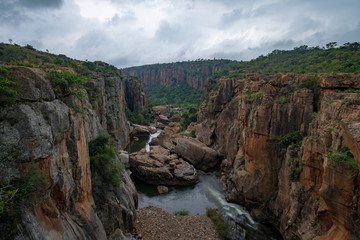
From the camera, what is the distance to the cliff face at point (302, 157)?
1041 cm

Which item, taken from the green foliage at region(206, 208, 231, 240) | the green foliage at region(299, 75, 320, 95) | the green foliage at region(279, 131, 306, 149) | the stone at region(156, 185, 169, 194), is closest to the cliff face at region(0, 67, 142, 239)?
the green foliage at region(206, 208, 231, 240)

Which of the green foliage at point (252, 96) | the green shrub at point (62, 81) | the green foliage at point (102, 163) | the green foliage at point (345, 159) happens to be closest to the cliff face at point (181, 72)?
the green foliage at point (252, 96)

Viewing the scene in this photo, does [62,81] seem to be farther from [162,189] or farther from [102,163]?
[162,189]

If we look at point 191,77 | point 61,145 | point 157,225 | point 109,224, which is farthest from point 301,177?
point 191,77

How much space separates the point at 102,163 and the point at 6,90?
26.6ft

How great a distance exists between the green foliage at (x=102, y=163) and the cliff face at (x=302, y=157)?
11.5 m

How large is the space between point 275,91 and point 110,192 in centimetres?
1521

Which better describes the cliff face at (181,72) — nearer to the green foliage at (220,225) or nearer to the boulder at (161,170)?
the boulder at (161,170)

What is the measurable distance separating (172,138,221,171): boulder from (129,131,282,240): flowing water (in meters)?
2.05

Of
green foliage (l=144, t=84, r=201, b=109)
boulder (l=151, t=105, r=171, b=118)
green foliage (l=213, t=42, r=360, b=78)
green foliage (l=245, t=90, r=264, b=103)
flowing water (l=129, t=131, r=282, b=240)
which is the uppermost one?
green foliage (l=213, t=42, r=360, b=78)

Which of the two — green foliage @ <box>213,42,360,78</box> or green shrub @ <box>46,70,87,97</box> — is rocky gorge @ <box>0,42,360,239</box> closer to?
green shrub @ <box>46,70,87,97</box>

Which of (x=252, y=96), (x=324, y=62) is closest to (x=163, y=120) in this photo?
(x=324, y=62)

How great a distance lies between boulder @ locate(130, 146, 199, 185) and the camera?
25.6 meters

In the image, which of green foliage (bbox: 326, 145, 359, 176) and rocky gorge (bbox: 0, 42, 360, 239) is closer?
rocky gorge (bbox: 0, 42, 360, 239)
